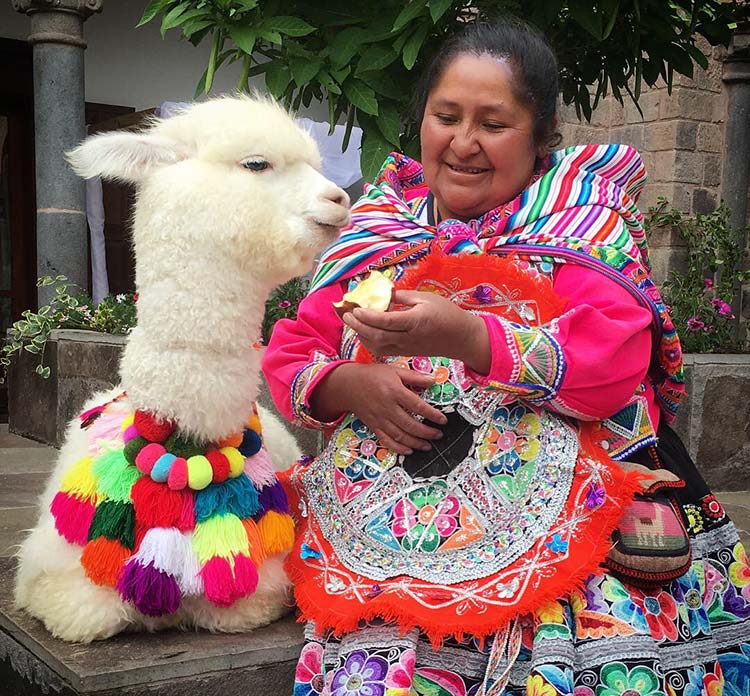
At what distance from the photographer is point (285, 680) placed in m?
1.70

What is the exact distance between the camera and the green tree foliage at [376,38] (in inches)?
112

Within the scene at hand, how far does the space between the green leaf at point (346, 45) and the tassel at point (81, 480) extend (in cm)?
170

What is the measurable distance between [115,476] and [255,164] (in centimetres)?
56

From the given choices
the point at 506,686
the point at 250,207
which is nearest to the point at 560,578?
the point at 506,686

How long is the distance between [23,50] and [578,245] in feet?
20.3

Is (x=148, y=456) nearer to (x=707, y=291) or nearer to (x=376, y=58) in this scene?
(x=376, y=58)

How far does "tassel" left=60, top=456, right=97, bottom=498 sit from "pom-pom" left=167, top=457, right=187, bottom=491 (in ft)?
0.43

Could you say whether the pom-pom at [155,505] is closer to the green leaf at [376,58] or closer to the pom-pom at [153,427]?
the pom-pom at [153,427]

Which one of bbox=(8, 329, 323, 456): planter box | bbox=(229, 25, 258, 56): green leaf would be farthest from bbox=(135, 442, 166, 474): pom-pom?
bbox=(8, 329, 323, 456): planter box

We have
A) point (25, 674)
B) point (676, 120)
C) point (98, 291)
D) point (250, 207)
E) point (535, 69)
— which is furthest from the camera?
point (676, 120)

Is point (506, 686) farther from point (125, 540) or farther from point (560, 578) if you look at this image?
point (125, 540)

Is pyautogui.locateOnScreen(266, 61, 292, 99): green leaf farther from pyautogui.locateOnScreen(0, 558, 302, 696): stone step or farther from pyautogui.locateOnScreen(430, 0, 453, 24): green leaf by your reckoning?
pyautogui.locateOnScreen(0, 558, 302, 696): stone step

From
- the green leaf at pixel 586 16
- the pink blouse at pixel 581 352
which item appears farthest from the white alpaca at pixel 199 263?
the green leaf at pixel 586 16

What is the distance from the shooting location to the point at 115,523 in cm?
155
